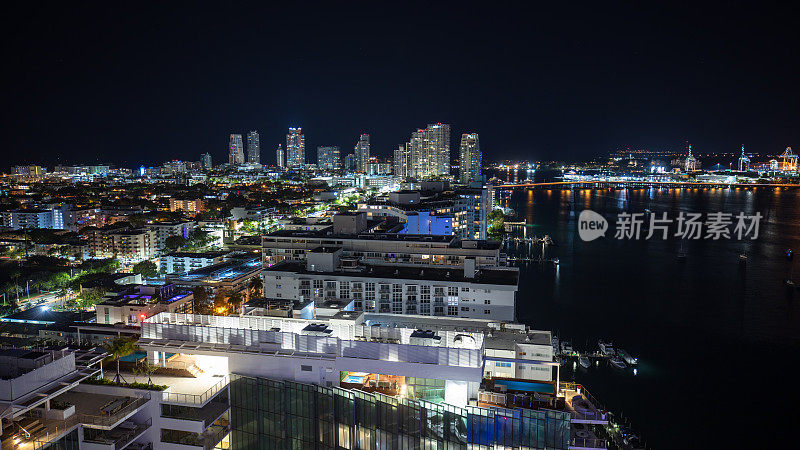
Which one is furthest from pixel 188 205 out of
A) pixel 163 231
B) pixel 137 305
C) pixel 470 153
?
pixel 470 153

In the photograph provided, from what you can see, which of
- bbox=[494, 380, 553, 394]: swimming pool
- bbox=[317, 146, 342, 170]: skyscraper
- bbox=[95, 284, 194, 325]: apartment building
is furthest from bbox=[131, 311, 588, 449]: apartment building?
bbox=[317, 146, 342, 170]: skyscraper

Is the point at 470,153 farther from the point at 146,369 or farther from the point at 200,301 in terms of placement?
Result: the point at 146,369

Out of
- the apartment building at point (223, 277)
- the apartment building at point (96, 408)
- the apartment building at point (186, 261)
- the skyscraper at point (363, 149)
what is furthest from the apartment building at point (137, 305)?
the skyscraper at point (363, 149)

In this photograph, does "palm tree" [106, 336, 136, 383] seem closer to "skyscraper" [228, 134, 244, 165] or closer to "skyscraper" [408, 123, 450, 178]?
"skyscraper" [408, 123, 450, 178]

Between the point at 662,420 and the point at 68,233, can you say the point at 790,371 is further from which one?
the point at 68,233

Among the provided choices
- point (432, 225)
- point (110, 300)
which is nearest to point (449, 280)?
point (110, 300)

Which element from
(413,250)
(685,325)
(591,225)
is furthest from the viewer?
(591,225)

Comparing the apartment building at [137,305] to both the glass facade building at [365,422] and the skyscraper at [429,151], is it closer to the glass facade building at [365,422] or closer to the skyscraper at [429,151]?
the glass facade building at [365,422]
